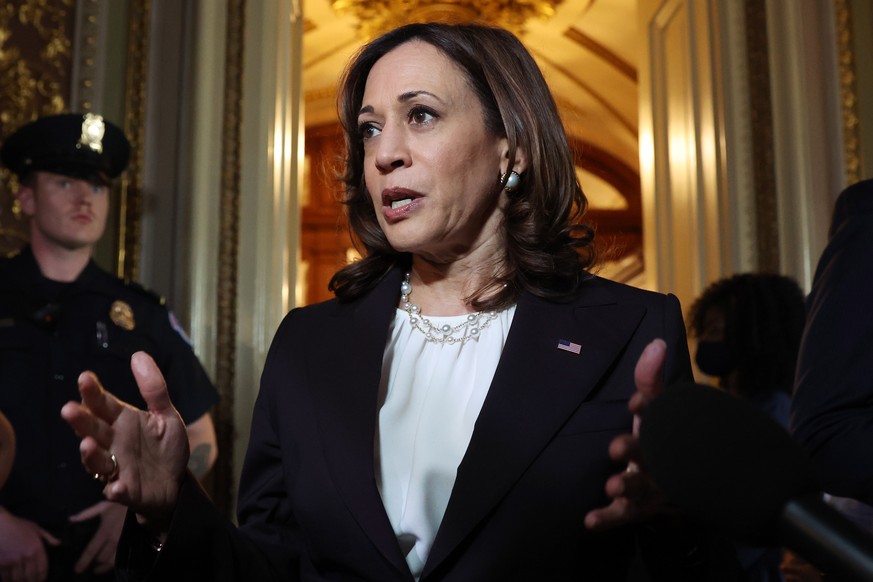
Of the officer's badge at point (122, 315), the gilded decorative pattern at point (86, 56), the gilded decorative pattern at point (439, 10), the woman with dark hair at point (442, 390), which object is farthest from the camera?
the gilded decorative pattern at point (439, 10)

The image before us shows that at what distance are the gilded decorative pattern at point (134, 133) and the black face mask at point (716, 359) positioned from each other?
219cm

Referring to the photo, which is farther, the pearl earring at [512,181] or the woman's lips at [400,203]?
the pearl earring at [512,181]

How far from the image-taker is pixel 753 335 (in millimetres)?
3496

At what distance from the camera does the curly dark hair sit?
3.37 meters

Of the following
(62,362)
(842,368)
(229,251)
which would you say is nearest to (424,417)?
(842,368)

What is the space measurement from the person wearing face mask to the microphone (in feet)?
8.18

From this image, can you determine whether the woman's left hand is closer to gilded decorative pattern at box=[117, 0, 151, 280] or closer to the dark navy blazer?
the dark navy blazer

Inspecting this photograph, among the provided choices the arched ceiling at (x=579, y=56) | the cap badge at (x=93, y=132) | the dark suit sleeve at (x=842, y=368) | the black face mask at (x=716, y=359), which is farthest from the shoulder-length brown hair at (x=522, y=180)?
the arched ceiling at (x=579, y=56)

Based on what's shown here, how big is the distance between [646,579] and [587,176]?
995 cm

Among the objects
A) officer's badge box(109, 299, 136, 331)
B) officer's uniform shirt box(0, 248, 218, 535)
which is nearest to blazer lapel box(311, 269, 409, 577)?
officer's uniform shirt box(0, 248, 218, 535)

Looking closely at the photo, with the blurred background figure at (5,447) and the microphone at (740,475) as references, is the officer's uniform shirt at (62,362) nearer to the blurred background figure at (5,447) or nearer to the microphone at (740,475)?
the blurred background figure at (5,447)

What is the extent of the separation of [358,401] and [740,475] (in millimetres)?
915

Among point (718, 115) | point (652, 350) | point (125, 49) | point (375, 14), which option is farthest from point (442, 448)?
point (375, 14)

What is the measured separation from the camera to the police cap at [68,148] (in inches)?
131
